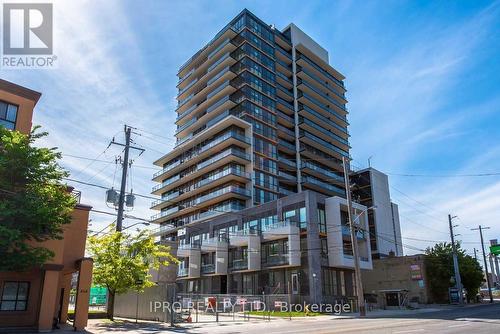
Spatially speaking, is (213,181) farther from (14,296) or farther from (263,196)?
(14,296)

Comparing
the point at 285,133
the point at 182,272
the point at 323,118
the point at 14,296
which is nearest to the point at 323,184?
the point at 285,133

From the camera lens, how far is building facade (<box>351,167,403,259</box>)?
258ft

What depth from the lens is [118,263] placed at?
25.9 meters

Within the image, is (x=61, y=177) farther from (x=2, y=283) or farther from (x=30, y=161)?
(x=2, y=283)

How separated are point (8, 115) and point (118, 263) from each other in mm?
11072

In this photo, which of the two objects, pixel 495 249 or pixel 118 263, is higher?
pixel 495 249

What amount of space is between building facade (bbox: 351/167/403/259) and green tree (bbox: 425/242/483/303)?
21433 mm

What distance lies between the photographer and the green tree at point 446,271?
52.6 meters

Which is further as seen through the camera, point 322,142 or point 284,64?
point 284,64

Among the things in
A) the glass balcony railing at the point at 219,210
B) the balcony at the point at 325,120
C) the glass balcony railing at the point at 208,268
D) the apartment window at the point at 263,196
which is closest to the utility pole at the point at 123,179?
the glass balcony railing at the point at 208,268

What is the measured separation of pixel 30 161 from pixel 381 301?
136 ft

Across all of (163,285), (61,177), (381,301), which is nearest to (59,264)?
(61,177)

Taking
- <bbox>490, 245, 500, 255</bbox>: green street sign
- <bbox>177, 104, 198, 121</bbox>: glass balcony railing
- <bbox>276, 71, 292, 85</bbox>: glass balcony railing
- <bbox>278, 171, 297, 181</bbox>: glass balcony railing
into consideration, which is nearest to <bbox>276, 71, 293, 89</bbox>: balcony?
<bbox>276, 71, 292, 85</bbox>: glass balcony railing

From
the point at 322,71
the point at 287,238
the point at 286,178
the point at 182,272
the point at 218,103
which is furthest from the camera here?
the point at 322,71
